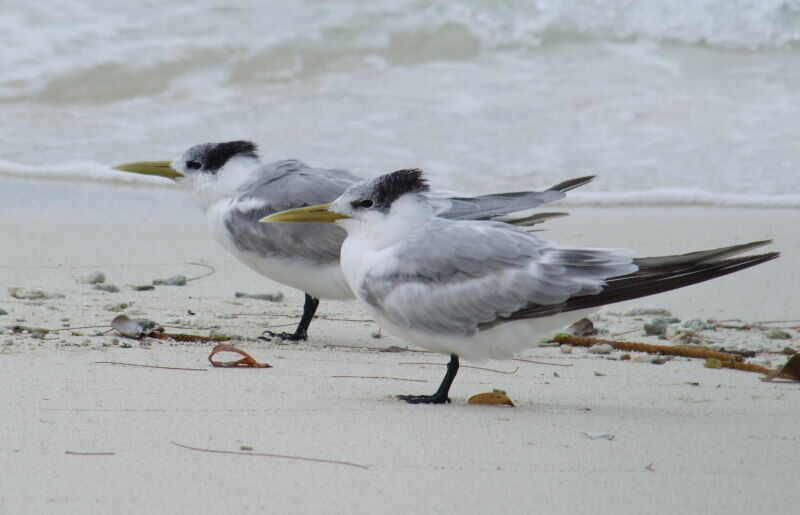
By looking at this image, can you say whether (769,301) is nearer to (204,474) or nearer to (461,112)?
(204,474)

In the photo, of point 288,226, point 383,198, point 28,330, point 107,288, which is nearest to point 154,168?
point 107,288

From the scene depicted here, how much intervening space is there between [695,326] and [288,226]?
6.01ft

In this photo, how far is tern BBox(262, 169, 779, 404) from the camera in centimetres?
354

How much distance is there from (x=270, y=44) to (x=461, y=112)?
7.47ft

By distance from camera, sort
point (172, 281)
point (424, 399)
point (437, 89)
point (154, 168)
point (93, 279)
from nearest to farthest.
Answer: point (424, 399), point (154, 168), point (93, 279), point (172, 281), point (437, 89)

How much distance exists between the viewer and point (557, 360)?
4.48 m

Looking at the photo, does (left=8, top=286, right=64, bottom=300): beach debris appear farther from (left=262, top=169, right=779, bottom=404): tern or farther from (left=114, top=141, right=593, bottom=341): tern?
(left=262, top=169, right=779, bottom=404): tern

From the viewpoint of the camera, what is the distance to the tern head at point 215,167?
5.19m

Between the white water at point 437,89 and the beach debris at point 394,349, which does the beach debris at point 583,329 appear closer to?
the beach debris at point 394,349

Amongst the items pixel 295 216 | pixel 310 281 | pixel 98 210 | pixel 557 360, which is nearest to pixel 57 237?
pixel 98 210

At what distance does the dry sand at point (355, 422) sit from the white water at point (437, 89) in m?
2.77

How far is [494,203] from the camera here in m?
4.55

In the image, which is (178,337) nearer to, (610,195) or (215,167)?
(215,167)

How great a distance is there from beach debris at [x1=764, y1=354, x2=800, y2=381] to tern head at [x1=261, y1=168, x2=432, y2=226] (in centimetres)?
134
